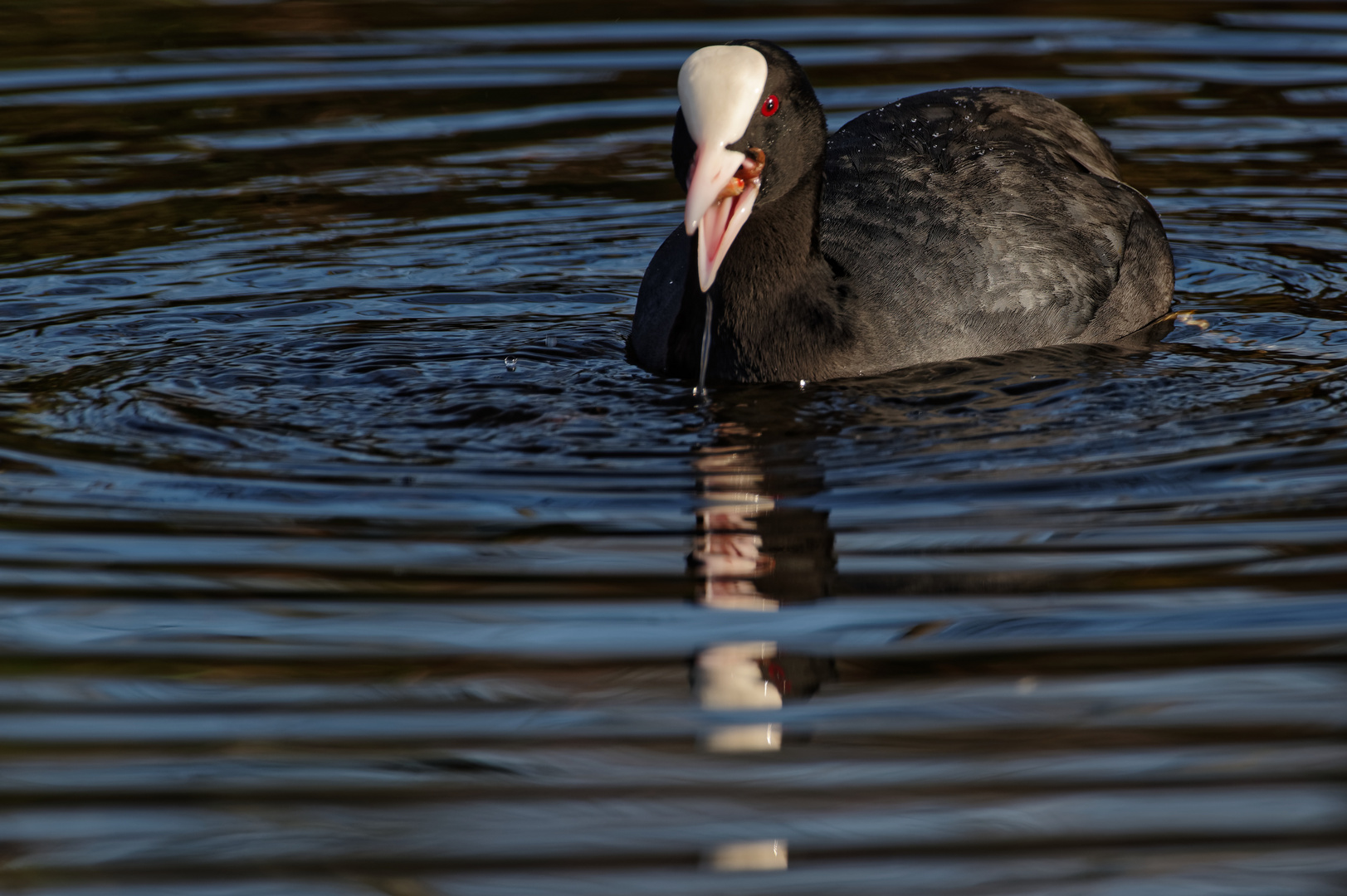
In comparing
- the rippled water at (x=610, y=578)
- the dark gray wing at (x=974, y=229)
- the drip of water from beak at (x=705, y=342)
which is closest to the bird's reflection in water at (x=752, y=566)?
the rippled water at (x=610, y=578)

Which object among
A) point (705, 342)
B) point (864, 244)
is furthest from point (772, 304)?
point (864, 244)

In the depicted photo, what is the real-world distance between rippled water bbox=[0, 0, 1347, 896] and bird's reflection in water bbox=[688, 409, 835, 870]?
0.01m

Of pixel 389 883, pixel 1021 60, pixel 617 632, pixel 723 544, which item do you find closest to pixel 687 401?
pixel 723 544

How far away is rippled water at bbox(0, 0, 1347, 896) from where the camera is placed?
2.73 m

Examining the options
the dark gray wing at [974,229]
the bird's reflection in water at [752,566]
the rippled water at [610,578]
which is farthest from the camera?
the dark gray wing at [974,229]

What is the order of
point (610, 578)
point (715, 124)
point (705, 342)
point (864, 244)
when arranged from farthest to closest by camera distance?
1. point (864, 244)
2. point (705, 342)
3. point (715, 124)
4. point (610, 578)

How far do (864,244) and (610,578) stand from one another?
6.63 feet

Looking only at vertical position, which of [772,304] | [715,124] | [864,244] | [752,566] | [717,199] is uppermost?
[715,124]

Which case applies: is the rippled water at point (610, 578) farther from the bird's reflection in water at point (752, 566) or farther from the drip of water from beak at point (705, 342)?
the drip of water from beak at point (705, 342)

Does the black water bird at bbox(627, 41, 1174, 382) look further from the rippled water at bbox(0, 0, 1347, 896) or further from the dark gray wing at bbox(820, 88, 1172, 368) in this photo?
the rippled water at bbox(0, 0, 1347, 896)

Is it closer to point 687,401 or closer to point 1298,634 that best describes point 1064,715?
point 1298,634

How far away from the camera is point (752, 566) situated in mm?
3748

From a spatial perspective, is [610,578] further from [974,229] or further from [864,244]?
[974,229]

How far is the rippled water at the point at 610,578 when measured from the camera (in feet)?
8.96
